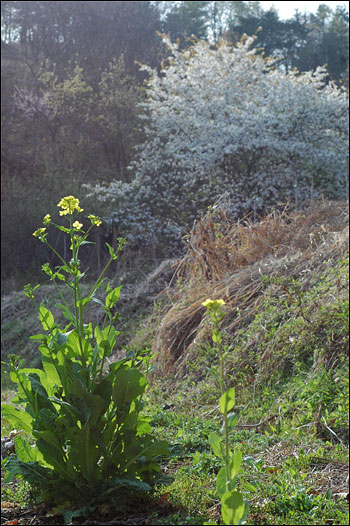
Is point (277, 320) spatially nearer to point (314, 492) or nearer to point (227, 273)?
point (227, 273)

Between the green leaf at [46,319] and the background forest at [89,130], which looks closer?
the green leaf at [46,319]

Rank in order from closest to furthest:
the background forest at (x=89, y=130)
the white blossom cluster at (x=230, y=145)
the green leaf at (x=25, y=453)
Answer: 1. the green leaf at (x=25, y=453)
2. the background forest at (x=89, y=130)
3. the white blossom cluster at (x=230, y=145)

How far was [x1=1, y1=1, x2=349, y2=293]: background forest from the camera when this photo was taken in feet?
31.9

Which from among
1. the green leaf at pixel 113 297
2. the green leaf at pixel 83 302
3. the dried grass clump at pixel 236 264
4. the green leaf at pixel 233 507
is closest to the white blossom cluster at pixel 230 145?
the dried grass clump at pixel 236 264

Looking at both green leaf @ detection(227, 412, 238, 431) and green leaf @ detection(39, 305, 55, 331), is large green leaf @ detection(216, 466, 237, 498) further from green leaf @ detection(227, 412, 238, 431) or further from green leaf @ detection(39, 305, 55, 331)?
green leaf @ detection(39, 305, 55, 331)

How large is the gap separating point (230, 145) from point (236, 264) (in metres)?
4.72

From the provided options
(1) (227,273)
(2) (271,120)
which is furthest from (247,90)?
(1) (227,273)

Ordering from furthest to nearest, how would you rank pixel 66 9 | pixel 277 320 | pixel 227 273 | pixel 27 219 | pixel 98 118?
pixel 66 9 → pixel 98 118 → pixel 27 219 → pixel 227 273 → pixel 277 320

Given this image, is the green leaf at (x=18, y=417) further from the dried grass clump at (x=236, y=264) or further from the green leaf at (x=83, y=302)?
the dried grass clump at (x=236, y=264)

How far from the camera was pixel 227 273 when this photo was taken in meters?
5.85

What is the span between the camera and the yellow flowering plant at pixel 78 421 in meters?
2.02

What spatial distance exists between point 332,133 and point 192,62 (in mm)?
3541

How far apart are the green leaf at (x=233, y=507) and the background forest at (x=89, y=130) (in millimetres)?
4393

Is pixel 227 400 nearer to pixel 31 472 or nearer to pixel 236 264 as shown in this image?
pixel 31 472
